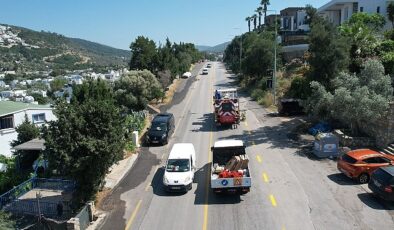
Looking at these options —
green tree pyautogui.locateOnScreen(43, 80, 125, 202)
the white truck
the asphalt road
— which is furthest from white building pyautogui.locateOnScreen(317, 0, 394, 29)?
green tree pyautogui.locateOnScreen(43, 80, 125, 202)

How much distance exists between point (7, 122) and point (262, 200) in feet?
104

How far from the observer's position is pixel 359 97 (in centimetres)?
2680

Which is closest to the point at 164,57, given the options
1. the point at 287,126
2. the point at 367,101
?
the point at 287,126

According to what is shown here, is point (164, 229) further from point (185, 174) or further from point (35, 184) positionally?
point (35, 184)

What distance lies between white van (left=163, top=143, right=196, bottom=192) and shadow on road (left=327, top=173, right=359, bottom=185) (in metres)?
7.91

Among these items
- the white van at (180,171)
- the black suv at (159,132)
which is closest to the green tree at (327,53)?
the black suv at (159,132)

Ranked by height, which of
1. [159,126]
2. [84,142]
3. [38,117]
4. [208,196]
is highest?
[84,142]

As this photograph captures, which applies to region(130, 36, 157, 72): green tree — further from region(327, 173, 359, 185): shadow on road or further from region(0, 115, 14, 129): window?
region(327, 173, 359, 185): shadow on road

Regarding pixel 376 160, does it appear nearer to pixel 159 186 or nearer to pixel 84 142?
pixel 159 186

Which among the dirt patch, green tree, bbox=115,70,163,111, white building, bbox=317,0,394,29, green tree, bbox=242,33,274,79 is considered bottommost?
the dirt patch

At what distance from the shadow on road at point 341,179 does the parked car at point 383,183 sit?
2486mm

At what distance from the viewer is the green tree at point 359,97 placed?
1049 inches

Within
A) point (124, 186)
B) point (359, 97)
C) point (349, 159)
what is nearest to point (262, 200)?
point (349, 159)

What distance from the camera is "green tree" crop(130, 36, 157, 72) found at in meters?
62.2
